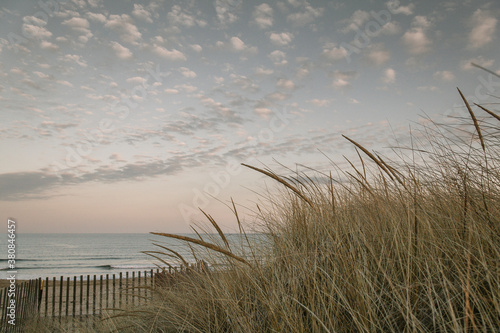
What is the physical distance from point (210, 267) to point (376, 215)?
1.46 metres

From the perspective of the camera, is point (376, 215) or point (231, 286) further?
point (231, 286)

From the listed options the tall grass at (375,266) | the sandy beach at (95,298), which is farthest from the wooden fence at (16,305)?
the tall grass at (375,266)

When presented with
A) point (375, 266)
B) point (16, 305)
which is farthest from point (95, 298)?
point (375, 266)

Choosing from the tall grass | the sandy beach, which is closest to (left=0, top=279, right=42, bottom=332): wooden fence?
the sandy beach

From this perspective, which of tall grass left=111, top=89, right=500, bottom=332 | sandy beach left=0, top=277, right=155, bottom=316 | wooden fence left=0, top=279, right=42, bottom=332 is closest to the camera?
tall grass left=111, top=89, right=500, bottom=332

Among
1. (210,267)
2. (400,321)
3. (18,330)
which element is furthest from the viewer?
(18,330)

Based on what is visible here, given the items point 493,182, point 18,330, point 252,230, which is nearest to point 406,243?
point 493,182

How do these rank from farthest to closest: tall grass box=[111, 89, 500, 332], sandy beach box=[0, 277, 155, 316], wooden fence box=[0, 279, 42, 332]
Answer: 1. wooden fence box=[0, 279, 42, 332]
2. sandy beach box=[0, 277, 155, 316]
3. tall grass box=[111, 89, 500, 332]

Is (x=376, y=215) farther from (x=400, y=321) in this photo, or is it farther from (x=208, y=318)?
(x=208, y=318)

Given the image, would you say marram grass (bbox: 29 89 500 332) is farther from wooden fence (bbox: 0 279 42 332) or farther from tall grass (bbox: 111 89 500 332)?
wooden fence (bbox: 0 279 42 332)

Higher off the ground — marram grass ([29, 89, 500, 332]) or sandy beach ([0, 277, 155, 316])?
marram grass ([29, 89, 500, 332])

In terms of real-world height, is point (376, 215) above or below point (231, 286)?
above

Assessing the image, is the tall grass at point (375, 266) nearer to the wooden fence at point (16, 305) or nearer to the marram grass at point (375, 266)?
the marram grass at point (375, 266)

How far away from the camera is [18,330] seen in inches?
306
